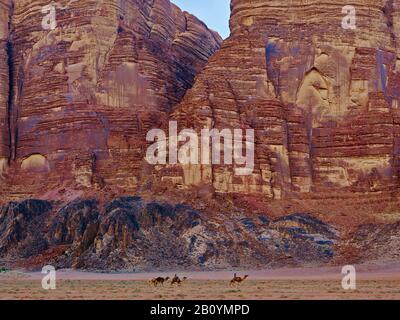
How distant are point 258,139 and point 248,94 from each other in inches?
186

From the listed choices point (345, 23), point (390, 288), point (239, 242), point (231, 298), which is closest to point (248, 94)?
point (345, 23)

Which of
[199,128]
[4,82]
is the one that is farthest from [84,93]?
[199,128]

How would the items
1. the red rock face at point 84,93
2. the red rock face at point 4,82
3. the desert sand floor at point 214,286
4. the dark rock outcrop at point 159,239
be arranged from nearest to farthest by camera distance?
1. the desert sand floor at point 214,286
2. the dark rock outcrop at point 159,239
3. the red rock face at point 84,93
4. the red rock face at point 4,82

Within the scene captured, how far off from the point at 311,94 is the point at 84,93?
68.8 ft

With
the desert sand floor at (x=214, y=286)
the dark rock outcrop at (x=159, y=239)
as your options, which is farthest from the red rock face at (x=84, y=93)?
the desert sand floor at (x=214, y=286)

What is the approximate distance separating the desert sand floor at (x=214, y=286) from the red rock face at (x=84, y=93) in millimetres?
17742

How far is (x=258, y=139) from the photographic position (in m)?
91.1

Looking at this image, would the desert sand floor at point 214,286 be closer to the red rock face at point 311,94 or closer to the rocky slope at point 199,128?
the rocky slope at point 199,128

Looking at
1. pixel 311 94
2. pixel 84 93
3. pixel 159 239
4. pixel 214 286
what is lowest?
pixel 214 286

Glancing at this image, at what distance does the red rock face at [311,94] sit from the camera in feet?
298

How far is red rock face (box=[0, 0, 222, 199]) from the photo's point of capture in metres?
96.2

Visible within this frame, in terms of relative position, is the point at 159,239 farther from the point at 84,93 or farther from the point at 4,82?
the point at 4,82

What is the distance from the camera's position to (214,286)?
65.3 metres

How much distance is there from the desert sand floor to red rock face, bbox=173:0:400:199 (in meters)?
15.3
